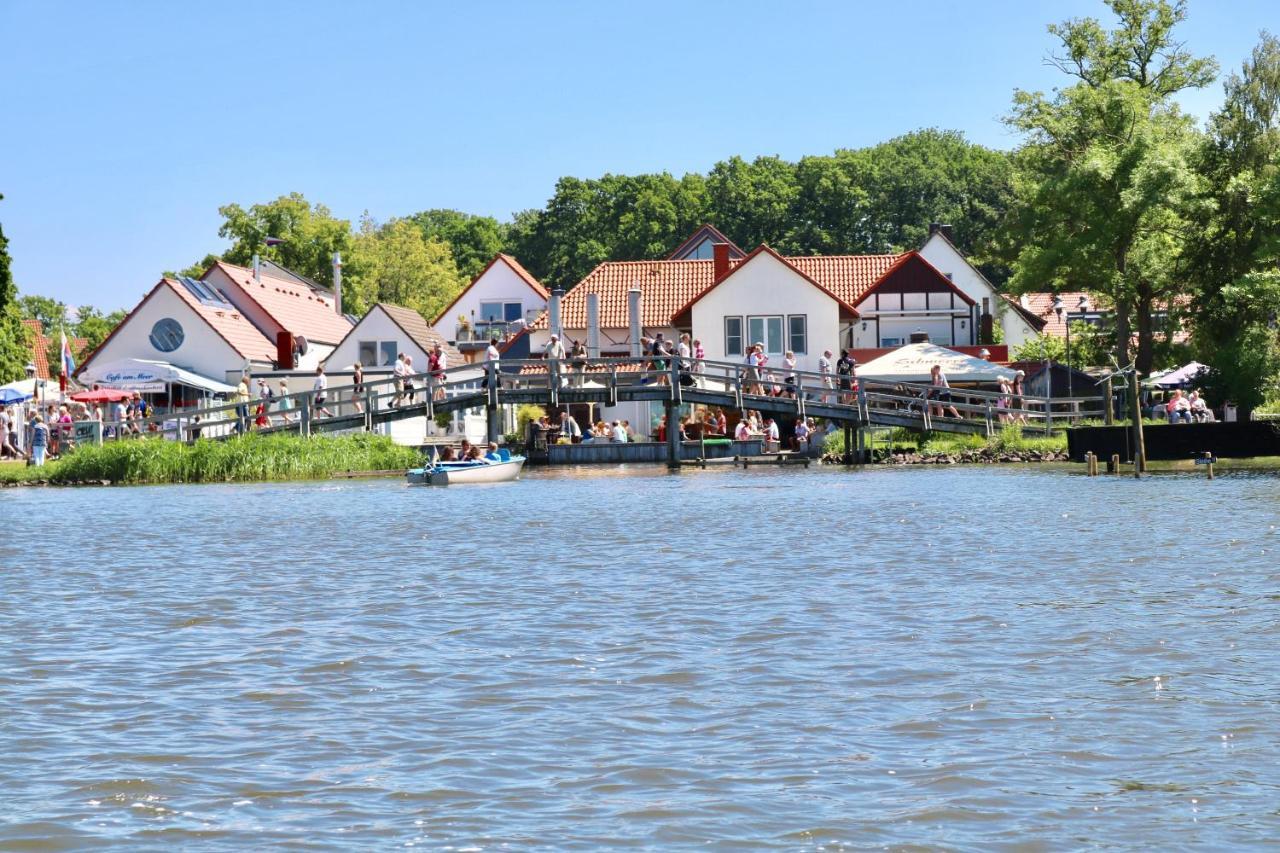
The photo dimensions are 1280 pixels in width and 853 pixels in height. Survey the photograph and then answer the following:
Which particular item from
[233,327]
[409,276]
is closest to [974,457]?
[233,327]

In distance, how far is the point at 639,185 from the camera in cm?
11362

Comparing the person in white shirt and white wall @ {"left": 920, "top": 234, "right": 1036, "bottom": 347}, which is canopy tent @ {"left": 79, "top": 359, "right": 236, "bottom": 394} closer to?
the person in white shirt

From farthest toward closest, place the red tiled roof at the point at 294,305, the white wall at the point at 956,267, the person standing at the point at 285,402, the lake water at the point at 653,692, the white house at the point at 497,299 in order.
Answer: the white wall at the point at 956,267, the white house at the point at 497,299, the red tiled roof at the point at 294,305, the person standing at the point at 285,402, the lake water at the point at 653,692

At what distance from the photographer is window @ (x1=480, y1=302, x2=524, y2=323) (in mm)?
81688

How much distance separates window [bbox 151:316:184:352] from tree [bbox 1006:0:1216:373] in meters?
31.5

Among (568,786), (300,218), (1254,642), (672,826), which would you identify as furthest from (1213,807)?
(300,218)

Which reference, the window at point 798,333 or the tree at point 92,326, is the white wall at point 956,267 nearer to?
the window at point 798,333

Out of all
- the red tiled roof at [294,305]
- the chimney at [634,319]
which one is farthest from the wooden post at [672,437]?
the red tiled roof at [294,305]

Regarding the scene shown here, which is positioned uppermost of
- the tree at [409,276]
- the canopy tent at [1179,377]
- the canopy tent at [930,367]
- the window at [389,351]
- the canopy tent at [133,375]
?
the tree at [409,276]

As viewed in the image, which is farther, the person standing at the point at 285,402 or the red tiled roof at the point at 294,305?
the red tiled roof at the point at 294,305

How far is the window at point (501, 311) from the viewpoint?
81688mm

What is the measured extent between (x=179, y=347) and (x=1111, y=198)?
34874 mm

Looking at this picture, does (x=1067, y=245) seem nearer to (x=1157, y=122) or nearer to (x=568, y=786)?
(x=1157, y=122)

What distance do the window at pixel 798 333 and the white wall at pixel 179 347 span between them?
2101 centimetres
